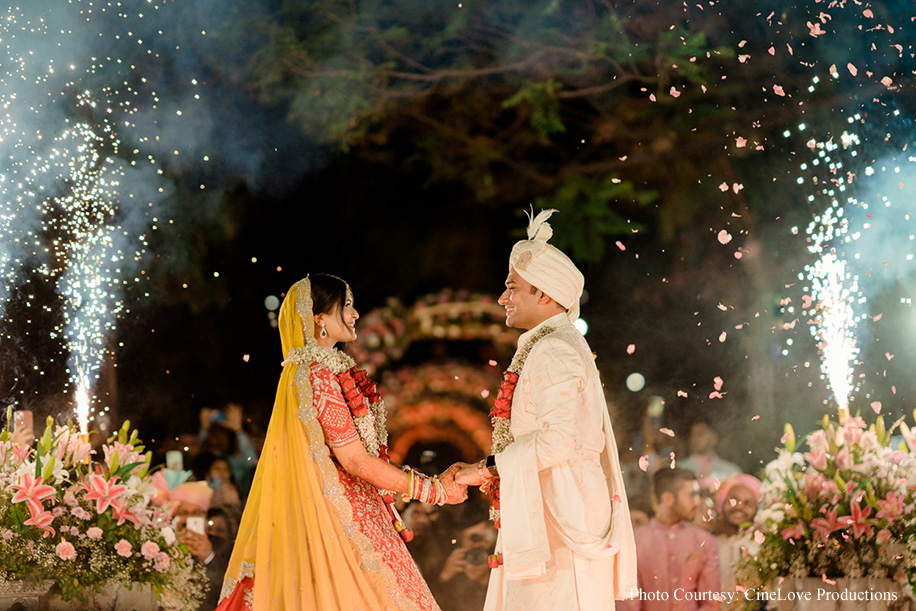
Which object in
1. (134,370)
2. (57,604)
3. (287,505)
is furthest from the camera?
(134,370)

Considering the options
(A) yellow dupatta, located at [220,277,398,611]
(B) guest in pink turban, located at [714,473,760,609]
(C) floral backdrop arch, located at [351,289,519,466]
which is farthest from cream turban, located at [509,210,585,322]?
(B) guest in pink turban, located at [714,473,760,609]

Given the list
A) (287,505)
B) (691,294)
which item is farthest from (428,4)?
(287,505)

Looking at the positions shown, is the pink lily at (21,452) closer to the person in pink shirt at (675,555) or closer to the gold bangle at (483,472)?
the gold bangle at (483,472)

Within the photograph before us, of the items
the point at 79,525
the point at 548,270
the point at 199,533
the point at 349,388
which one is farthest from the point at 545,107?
the point at 79,525

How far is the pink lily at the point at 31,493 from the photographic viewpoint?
3801mm

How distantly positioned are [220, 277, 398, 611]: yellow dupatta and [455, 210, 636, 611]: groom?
0.49m

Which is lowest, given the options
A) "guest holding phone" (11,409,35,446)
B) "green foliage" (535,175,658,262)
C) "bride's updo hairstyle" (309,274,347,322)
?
"guest holding phone" (11,409,35,446)

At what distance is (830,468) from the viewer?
14.2 ft

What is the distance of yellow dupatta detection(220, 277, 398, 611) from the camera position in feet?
9.18

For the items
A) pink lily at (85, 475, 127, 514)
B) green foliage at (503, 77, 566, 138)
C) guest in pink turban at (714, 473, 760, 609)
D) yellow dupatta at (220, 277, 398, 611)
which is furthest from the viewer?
green foliage at (503, 77, 566, 138)

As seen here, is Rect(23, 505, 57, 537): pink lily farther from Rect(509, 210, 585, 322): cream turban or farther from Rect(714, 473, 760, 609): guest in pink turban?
Rect(714, 473, 760, 609): guest in pink turban

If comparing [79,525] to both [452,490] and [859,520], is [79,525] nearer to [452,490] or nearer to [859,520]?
[452,490]

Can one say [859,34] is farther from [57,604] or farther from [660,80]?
[57,604]

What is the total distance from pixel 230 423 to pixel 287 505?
6.62ft
